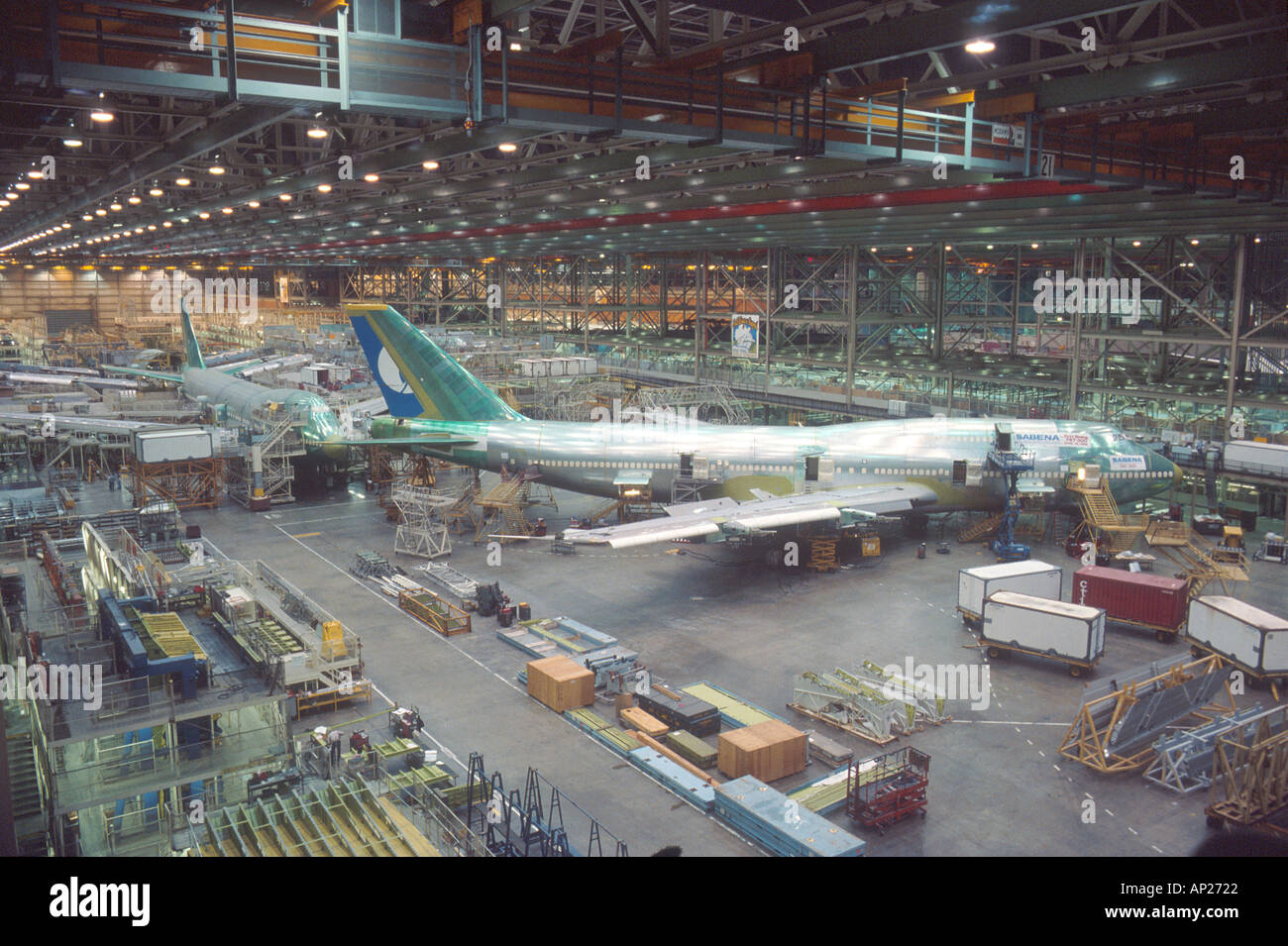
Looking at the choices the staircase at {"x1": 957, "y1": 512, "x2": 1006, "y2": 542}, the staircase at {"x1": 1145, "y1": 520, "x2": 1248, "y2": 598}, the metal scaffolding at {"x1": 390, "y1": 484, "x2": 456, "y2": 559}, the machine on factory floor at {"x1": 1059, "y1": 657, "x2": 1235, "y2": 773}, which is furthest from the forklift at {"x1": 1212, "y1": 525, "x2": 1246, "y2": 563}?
the metal scaffolding at {"x1": 390, "y1": 484, "x2": 456, "y2": 559}

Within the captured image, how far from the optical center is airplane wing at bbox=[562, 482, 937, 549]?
30312 mm

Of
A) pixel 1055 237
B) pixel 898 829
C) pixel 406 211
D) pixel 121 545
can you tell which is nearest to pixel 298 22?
pixel 898 829

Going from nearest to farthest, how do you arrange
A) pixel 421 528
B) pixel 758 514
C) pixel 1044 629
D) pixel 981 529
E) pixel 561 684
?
1. pixel 561 684
2. pixel 1044 629
3. pixel 758 514
4. pixel 421 528
5. pixel 981 529

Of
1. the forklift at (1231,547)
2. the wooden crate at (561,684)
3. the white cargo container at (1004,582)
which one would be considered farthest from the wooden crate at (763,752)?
the forklift at (1231,547)

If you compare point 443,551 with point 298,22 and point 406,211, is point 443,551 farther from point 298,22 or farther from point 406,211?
point 298,22

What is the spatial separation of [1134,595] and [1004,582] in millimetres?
4845

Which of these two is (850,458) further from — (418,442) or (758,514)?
(418,442)

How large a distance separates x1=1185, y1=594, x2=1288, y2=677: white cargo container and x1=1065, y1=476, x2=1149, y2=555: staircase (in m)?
11.1

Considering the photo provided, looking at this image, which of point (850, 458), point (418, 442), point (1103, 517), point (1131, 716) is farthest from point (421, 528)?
point (1103, 517)

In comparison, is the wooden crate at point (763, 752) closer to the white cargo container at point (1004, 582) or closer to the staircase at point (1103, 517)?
the white cargo container at point (1004, 582)

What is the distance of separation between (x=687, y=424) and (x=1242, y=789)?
27.6m

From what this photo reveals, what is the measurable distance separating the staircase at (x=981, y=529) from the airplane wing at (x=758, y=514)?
9.24 ft

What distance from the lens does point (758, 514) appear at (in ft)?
115

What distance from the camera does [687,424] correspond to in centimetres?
4409
